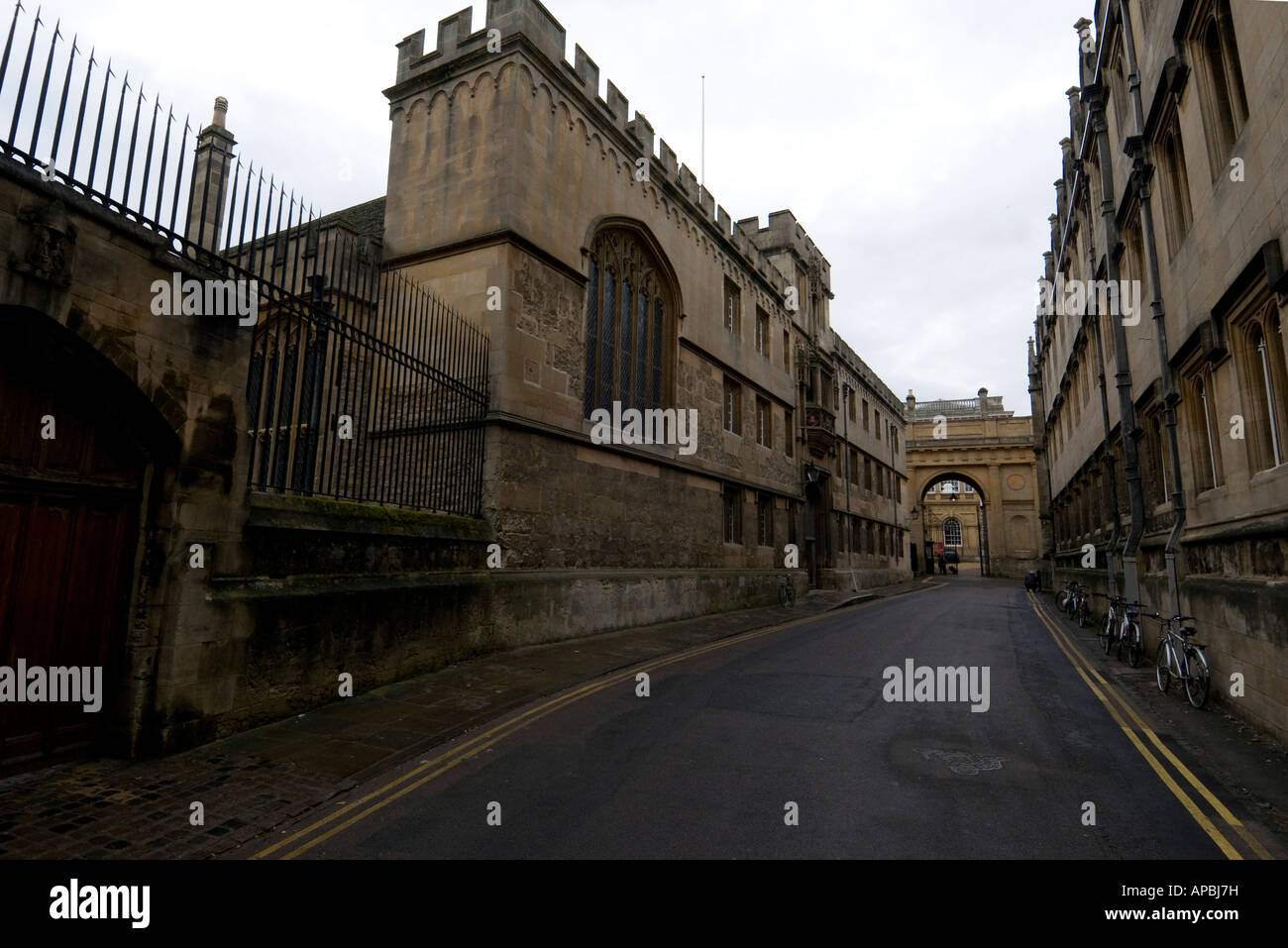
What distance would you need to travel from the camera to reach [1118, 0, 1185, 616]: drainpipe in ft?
32.1

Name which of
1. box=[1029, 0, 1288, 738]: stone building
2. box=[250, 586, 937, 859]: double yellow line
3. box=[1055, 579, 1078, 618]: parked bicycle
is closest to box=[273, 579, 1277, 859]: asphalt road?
box=[250, 586, 937, 859]: double yellow line

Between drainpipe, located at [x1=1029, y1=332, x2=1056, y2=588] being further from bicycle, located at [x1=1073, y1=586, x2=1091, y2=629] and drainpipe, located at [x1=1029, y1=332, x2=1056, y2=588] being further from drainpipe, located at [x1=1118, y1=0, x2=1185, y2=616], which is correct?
drainpipe, located at [x1=1118, y1=0, x2=1185, y2=616]

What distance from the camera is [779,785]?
4.93m

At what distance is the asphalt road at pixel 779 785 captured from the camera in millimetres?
3994

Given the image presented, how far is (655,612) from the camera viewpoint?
49.0ft

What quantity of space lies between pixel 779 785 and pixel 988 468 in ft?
185

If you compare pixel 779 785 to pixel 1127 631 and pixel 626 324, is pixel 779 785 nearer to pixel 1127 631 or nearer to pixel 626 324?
pixel 1127 631

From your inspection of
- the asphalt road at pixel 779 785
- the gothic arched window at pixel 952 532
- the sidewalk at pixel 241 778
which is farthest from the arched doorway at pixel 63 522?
the gothic arched window at pixel 952 532

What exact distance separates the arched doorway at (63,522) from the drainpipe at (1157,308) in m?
13.0

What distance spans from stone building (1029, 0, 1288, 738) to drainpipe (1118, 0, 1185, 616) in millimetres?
32

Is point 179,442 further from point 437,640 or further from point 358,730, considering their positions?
point 437,640

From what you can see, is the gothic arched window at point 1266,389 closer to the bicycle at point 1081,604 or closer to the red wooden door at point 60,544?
the red wooden door at point 60,544

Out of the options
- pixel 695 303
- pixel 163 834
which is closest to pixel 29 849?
pixel 163 834

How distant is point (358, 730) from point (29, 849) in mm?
2671
